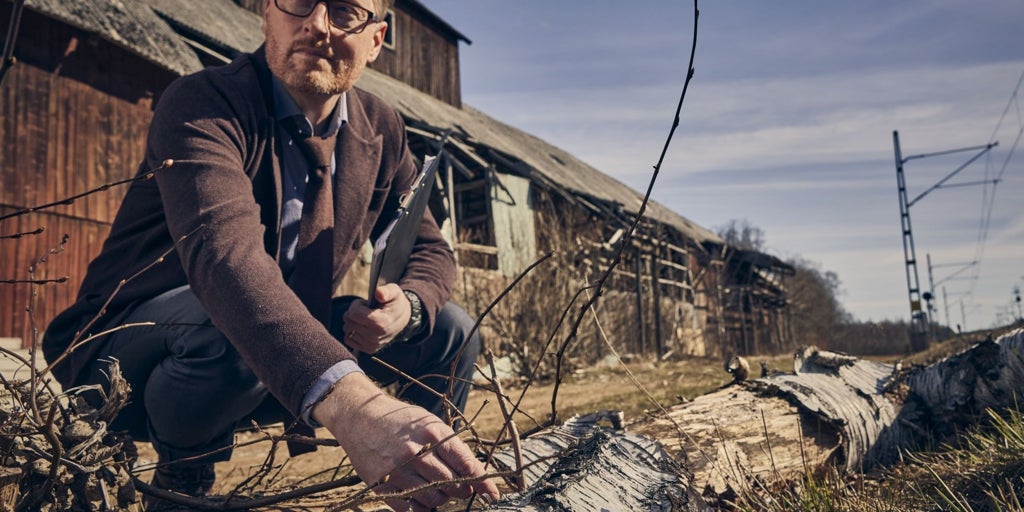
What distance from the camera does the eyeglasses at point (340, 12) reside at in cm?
218

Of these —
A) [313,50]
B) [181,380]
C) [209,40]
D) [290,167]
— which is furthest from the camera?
[209,40]

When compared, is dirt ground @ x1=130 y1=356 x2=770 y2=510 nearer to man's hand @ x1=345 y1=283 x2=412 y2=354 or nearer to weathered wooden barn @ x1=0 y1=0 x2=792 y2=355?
man's hand @ x1=345 y1=283 x2=412 y2=354

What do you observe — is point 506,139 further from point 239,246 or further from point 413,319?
point 239,246

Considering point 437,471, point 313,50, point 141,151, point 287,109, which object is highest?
point 141,151

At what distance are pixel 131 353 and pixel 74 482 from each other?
2.39 feet

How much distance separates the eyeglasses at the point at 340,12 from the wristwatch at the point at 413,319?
34.7 inches

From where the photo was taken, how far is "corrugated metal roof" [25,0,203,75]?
264 inches

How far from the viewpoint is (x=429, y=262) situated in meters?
2.82

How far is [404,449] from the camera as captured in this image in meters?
1.21

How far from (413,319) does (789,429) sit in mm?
1340

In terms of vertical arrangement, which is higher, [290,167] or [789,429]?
[290,167]

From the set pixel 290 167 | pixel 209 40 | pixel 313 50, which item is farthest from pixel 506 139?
pixel 313 50

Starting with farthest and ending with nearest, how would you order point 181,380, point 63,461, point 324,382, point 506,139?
point 506,139 → point 181,380 → point 63,461 → point 324,382

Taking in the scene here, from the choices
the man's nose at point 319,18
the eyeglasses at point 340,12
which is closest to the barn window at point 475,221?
the eyeglasses at point 340,12
